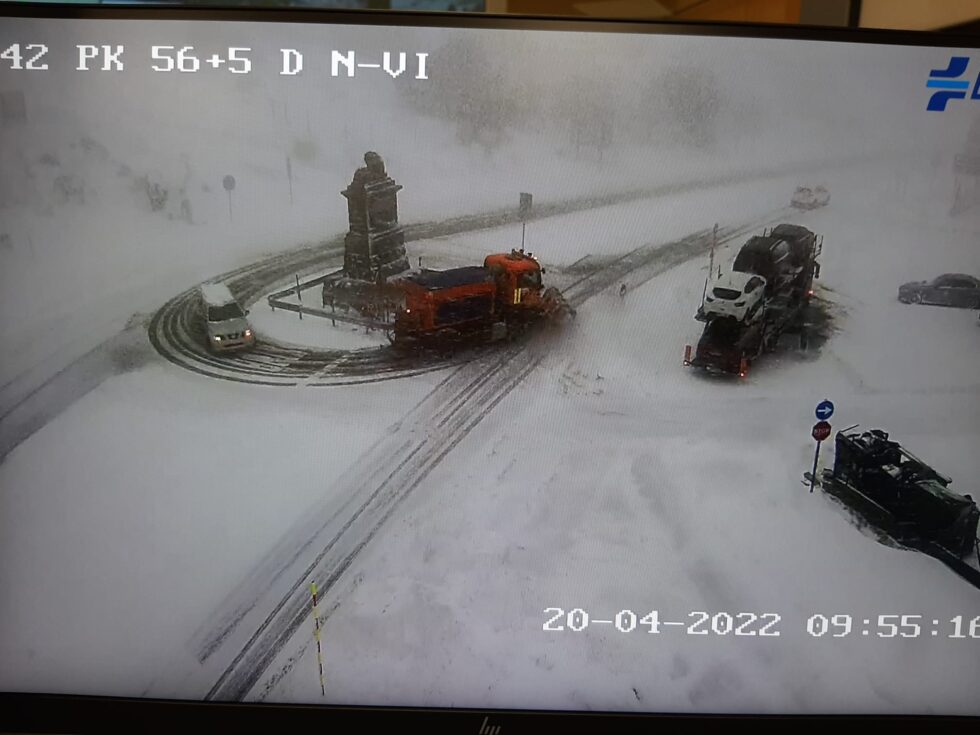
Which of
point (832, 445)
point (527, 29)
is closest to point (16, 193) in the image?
point (527, 29)

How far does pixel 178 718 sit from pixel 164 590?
182 mm

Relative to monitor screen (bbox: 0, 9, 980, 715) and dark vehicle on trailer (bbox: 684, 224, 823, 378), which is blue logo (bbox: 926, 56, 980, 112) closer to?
monitor screen (bbox: 0, 9, 980, 715)

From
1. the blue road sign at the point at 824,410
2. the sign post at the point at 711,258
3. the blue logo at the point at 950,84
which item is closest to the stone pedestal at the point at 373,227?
the sign post at the point at 711,258

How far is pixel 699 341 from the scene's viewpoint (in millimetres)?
972

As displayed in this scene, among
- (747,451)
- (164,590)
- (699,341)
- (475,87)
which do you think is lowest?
(164,590)

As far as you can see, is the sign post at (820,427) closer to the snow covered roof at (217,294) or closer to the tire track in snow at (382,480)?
the tire track in snow at (382,480)

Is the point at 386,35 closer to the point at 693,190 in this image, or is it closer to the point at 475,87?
the point at 475,87

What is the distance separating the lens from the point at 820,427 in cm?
98

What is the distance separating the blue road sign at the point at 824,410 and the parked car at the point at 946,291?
167mm

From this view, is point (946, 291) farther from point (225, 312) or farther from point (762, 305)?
point (225, 312)

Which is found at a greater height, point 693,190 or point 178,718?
point 693,190

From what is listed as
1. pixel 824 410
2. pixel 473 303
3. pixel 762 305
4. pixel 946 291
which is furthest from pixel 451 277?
pixel 946 291

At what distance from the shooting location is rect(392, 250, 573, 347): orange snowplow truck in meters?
0.96

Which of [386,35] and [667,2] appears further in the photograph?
[667,2]
